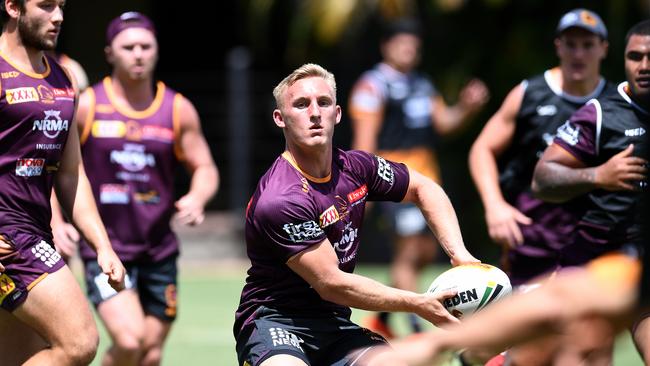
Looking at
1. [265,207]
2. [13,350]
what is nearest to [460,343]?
[265,207]

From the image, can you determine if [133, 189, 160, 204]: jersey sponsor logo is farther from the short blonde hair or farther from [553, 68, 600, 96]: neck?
[553, 68, 600, 96]: neck

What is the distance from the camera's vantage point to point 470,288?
5.56 metres

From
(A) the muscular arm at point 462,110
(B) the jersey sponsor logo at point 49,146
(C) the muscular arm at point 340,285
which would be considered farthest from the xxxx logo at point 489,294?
(A) the muscular arm at point 462,110

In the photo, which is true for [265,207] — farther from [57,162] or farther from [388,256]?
[388,256]

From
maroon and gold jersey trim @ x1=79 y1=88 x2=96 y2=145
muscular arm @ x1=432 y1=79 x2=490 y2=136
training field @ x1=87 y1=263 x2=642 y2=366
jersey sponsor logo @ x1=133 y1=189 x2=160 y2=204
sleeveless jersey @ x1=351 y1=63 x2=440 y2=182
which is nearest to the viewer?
maroon and gold jersey trim @ x1=79 y1=88 x2=96 y2=145

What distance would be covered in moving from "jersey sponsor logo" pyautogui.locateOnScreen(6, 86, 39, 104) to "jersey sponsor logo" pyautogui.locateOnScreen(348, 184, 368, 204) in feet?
5.61

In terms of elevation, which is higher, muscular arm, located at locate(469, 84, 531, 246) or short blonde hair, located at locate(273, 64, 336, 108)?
short blonde hair, located at locate(273, 64, 336, 108)

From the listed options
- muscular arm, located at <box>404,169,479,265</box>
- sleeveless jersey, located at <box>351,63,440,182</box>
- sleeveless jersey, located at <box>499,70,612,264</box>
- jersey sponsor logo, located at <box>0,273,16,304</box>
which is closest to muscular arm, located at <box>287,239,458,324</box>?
muscular arm, located at <box>404,169,479,265</box>

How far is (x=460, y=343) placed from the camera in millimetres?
3691

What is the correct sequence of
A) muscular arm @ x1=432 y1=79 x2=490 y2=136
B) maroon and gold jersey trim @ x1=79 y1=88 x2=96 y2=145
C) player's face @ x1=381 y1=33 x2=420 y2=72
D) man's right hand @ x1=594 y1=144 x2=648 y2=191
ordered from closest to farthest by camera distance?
man's right hand @ x1=594 y1=144 x2=648 y2=191, maroon and gold jersey trim @ x1=79 y1=88 x2=96 y2=145, muscular arm @ x1=432 y1=79 x2=490 y2=136, player's face @ x1=381 y1=33 x2=420 y2=72

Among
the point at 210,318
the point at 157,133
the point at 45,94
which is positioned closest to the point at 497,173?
the point at 157,133

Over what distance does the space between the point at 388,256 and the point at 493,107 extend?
2.70 meters

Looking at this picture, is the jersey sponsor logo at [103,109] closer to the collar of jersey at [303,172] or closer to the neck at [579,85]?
the collar of jersey at [303,172]

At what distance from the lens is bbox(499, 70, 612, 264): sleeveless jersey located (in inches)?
307
